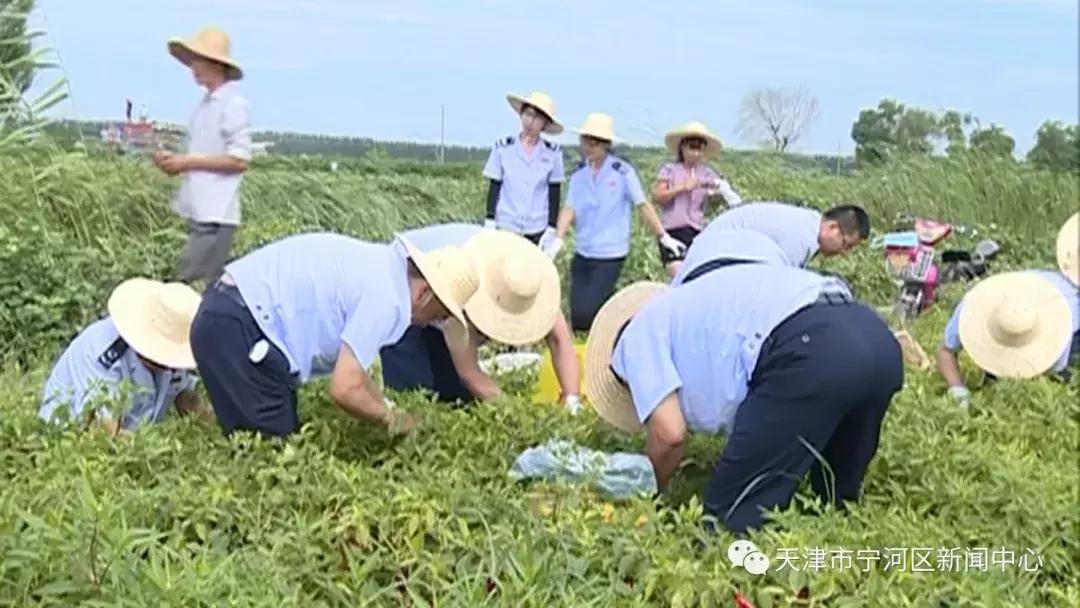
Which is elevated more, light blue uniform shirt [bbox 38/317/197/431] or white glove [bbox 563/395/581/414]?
light blue uniform shirt [bbox 38/317/197/431]

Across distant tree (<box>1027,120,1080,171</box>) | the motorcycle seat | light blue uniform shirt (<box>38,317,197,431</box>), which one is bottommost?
the motorcycle seat

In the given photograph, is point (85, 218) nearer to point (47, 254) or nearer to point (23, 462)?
point (47, 254)

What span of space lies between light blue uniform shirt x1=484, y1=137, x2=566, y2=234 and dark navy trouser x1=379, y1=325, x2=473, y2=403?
1886 millimetres

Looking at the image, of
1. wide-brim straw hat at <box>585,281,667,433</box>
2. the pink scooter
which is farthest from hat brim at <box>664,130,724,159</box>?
wide-brim straw hat at <box>585,281,667,433</box>

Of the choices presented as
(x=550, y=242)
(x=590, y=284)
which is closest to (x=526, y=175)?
(x=550, y=242)

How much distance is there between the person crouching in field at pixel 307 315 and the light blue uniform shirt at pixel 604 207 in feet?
9.64

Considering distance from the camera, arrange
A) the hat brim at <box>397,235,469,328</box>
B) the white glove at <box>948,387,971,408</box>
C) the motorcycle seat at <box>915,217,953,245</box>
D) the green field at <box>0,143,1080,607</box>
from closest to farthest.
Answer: the green field at <box>0,143,1080,607</box>, the hat brim at <box>397,235,469,328</box>, the white glove at <box>948,387,971,408</box>, the motorcycle seat at <box>915,217,953,245</box>

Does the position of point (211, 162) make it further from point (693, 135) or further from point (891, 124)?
point (891, 124)

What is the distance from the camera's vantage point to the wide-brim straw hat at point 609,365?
147 inches

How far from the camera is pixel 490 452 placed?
372 centimetres

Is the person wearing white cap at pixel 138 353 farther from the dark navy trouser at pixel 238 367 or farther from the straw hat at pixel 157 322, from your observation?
the dark navy trouser at pixel 238 367

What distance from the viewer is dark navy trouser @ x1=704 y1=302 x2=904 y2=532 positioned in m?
3.27

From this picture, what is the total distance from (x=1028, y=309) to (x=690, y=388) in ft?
8.08

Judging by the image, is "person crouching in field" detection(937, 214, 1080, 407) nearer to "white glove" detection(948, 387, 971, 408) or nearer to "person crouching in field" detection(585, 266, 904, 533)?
"white glove" detection(948, 387, 971, 408)
